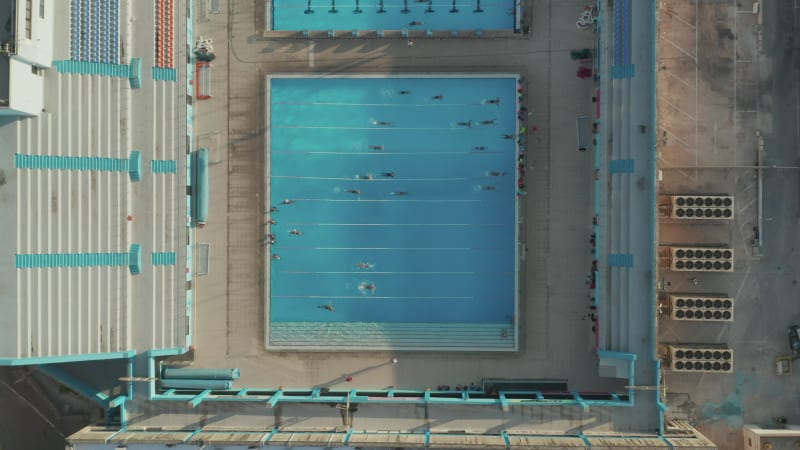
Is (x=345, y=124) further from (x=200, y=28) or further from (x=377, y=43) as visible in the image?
(x=200, y=28)

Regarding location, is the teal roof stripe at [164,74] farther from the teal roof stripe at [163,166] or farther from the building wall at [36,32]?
the building wall at [36,32]

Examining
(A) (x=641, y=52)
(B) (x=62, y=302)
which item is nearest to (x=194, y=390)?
(B) (x=62, y=302)

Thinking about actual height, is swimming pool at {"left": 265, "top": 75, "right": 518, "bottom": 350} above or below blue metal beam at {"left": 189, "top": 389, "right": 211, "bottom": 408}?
above

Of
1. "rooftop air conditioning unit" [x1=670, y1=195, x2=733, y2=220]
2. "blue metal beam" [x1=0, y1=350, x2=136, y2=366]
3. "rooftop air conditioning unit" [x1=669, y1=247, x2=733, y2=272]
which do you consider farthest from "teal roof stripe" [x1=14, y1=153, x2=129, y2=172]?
"rooftop air conditioning unit" [x1=669, y1=247, x2=733, y2=272]

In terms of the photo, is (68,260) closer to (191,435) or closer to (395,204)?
(191,435)

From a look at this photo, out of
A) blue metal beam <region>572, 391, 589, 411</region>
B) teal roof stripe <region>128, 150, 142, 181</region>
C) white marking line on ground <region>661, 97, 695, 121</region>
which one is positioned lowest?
blue metal beam <region>572, 391, 589, 411</region>

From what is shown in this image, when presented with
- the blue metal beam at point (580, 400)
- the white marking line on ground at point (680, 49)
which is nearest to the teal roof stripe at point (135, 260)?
the blue metal beam at point (580, 400)

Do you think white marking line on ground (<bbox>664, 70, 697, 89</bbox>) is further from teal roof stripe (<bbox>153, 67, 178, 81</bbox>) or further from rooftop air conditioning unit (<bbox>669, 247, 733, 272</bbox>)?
teal roof stripe (<bbox>153, 67, 178, 81</bbox>)

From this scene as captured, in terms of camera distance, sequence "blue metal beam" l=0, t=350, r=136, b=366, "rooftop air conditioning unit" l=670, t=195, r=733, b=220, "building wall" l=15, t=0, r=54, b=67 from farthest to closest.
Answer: "rooftop air conditioning unit" l=670, t=195, r=733, b=220
"blue metal beam" l=0, t=350, r=136, b=366
"building wall" l=15, t=0, r=54, b=67
